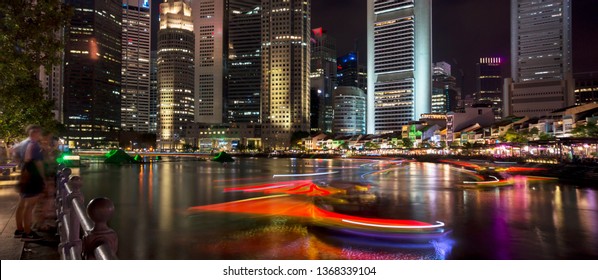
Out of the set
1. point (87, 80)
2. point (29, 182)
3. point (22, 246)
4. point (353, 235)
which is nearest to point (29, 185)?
point (29, 182)

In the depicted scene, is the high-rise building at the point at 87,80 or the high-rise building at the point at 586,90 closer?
the high-rise building at the point at 586,90

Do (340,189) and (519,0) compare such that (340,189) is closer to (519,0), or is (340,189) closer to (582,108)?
(582,108)

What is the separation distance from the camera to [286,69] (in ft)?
641

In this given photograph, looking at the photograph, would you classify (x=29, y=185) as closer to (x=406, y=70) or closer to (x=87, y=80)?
(x=406, y=70)

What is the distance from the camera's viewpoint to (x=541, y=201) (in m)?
18.3

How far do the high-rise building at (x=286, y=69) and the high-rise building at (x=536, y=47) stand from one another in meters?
90.4

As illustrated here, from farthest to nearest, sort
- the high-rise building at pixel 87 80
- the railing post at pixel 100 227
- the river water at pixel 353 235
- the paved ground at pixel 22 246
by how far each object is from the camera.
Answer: the high-rise building at pixel 87 80
the river water at pixel 353 235
the paved ground at pixel 22 246
the railing post at pixel 100 227

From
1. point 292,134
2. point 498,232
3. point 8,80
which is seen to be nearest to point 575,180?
point 498,232

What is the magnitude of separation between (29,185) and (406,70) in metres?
195

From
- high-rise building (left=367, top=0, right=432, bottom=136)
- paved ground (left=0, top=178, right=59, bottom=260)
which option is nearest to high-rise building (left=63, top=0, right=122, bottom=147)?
high-rise building (left=367, top=0, right=432, bottom=136)

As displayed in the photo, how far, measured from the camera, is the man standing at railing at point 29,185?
7809 millimetres

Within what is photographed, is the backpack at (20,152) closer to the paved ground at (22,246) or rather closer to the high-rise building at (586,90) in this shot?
the paved ground at (22,246)

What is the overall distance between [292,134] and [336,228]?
182 metres

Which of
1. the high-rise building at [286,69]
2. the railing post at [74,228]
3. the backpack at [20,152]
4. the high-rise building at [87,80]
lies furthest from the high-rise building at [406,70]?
Answer: the railing post at [74,228]
